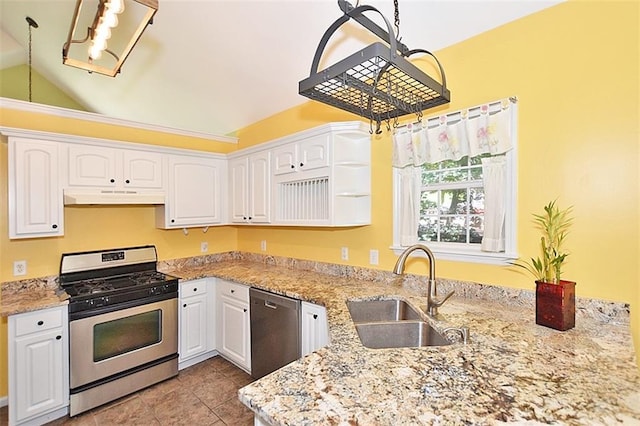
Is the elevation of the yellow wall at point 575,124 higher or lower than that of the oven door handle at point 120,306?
higher

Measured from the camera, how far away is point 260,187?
3.16m

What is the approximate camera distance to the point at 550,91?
174cm

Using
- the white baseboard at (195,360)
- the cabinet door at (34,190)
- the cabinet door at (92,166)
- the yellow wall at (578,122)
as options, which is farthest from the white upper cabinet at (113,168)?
the yellow wall at (578,122)

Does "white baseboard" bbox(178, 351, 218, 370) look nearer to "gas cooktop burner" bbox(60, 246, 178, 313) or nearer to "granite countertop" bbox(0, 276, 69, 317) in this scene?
"gas cooktop burner" bbox(60, 246, 178, 313)

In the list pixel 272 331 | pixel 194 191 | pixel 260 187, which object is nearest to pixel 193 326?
pixel 272 331

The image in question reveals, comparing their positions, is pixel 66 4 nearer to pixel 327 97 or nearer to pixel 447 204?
pixel 327 97

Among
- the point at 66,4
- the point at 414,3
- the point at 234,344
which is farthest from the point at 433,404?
the point at 66,4

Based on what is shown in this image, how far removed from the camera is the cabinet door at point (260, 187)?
307 cm

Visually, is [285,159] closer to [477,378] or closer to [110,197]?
[110,197]

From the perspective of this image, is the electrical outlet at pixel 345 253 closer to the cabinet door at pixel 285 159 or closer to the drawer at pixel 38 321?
the cabinet door at pixel 285 159

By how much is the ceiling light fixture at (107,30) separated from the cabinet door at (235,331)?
2.08 m

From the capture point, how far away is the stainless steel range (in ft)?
7.64

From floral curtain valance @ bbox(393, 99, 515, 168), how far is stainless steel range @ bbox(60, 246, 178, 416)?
2.39 meters

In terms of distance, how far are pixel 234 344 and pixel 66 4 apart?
10.9 feet
